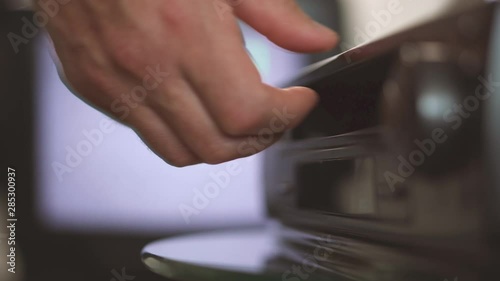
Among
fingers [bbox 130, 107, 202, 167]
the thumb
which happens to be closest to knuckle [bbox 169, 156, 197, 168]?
fingers [bbox 130, 107, 202, 167]

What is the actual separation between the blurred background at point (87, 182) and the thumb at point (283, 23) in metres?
0.06

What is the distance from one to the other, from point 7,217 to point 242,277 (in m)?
0.24

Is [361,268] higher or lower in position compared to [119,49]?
lower

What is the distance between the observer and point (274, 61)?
1.58 ft

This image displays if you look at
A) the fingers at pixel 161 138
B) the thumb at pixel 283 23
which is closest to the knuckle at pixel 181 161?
the fingers at pixel 161 138

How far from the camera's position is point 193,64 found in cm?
42

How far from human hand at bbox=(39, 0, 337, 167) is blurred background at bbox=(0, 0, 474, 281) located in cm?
5

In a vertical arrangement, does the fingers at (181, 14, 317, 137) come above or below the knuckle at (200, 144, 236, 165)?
above

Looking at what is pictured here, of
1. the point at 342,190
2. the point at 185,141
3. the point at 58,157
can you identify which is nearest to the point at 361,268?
the point at 342,190

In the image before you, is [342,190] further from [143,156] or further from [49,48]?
[49,48]

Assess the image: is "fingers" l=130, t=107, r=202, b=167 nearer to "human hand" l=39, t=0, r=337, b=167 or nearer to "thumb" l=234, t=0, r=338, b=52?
"human hand" l=39, t=0, r=337, b=167

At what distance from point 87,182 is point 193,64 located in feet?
0.60

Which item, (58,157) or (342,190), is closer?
(342,190)

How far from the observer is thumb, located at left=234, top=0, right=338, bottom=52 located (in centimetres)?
43
